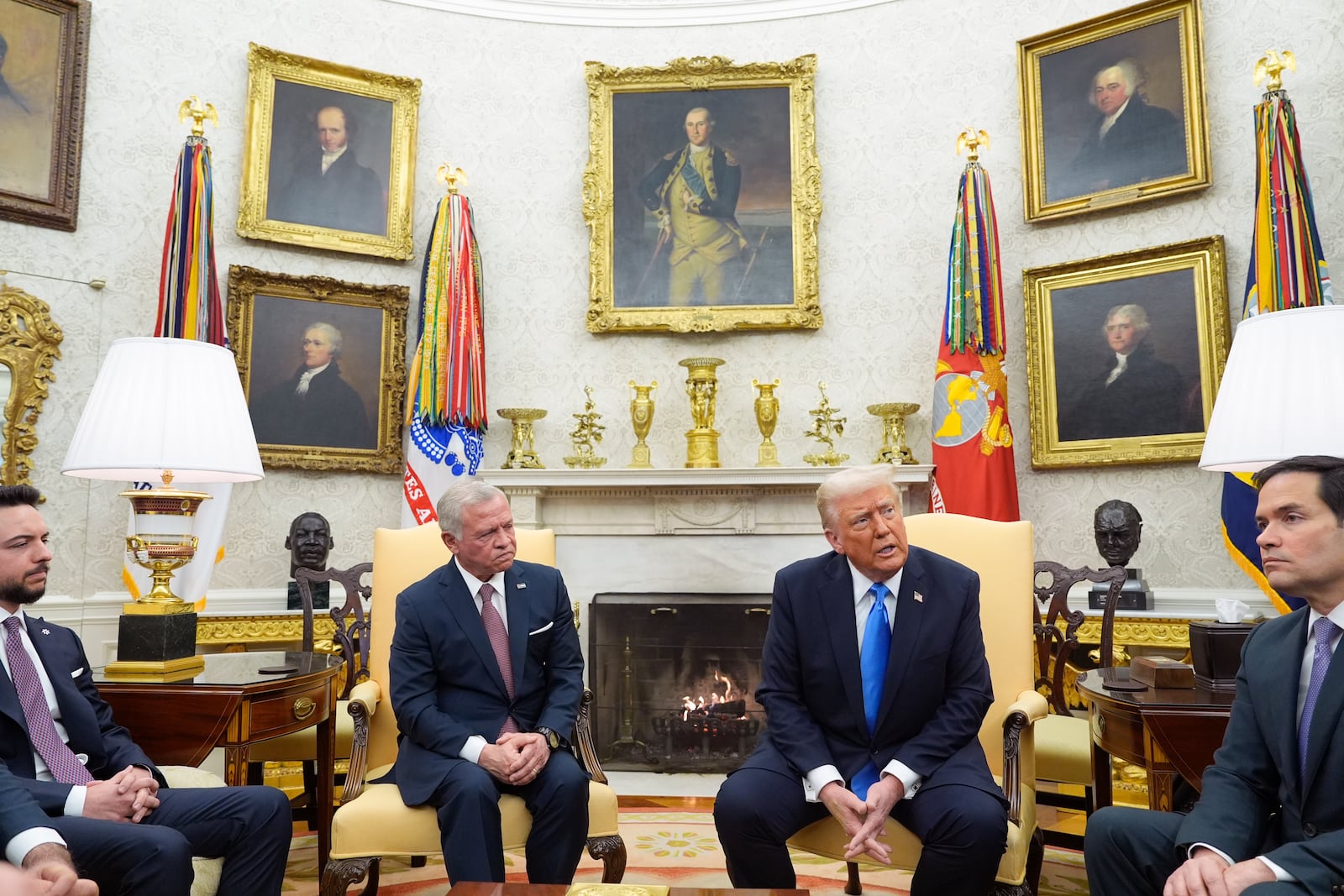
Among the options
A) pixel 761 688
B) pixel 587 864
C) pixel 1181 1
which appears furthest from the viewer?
pixel 1181 1

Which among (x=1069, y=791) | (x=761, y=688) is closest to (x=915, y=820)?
(x=761, y=688)

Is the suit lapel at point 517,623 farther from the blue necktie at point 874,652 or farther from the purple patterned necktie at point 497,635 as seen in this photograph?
the blue necktie at point 874,652

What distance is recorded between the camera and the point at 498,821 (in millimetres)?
2721

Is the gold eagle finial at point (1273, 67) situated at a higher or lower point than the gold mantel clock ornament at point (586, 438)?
higher

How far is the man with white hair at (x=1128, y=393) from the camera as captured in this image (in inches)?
205

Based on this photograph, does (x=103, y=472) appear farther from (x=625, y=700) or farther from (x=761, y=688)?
(x=625, y=700)

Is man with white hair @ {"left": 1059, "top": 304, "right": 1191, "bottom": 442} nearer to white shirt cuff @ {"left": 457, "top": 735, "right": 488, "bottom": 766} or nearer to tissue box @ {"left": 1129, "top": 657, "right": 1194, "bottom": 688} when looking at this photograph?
tissue box @ {"left": 1129, "top": 657, "right": 1194, "bottom": 688}

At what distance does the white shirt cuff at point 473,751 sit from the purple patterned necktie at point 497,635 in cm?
25

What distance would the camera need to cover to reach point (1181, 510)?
17.1 ft

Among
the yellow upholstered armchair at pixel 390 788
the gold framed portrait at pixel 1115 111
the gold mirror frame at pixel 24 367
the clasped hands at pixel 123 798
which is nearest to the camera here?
the clasped hands at pixel 123 798

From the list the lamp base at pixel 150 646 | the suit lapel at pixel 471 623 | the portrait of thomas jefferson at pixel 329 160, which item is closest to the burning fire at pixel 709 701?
the suit lapel at pixel 471 623

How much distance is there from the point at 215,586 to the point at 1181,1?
6538 millimetres

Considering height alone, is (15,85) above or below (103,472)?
above

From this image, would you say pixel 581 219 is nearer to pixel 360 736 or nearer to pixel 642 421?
pixel 642 421
